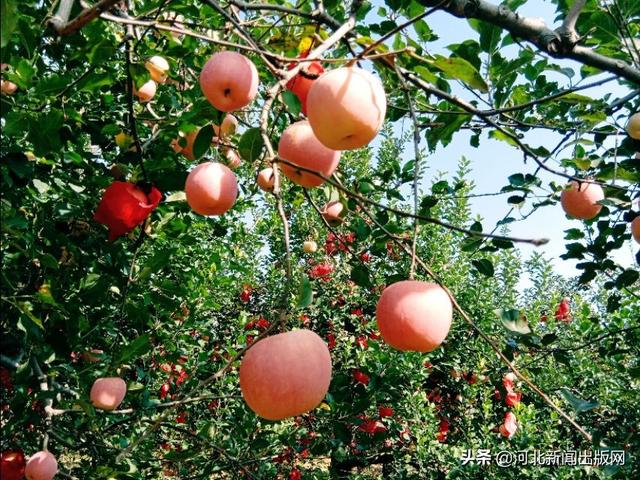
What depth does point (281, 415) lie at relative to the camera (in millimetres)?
870

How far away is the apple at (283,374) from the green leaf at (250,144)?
431mm

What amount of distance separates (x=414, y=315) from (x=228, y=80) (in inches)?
24.1

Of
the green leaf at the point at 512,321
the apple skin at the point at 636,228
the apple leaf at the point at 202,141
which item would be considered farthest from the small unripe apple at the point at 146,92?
the apple skin at the point at 636,228

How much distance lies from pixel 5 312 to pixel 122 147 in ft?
2.14

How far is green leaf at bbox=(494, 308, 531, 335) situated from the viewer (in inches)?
46.7

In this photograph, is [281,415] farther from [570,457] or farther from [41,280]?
[570,457]

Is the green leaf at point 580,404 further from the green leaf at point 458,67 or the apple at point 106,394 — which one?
the apple at point 106,394

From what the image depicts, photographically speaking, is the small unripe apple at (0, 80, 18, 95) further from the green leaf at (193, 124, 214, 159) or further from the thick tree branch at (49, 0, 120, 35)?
the thick tree branch at (49, 0, 120, 35)

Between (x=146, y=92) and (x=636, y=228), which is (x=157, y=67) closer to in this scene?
(x=146, y=92)

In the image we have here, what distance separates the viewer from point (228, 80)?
3.43 feet

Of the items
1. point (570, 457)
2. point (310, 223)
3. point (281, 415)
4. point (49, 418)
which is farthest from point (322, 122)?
point (310, 223)

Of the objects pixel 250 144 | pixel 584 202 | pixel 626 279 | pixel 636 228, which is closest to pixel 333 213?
pixel 250 144

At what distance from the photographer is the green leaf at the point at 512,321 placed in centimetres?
119

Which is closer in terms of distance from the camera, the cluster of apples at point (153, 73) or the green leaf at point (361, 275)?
the green leaf at point (361, 275)
